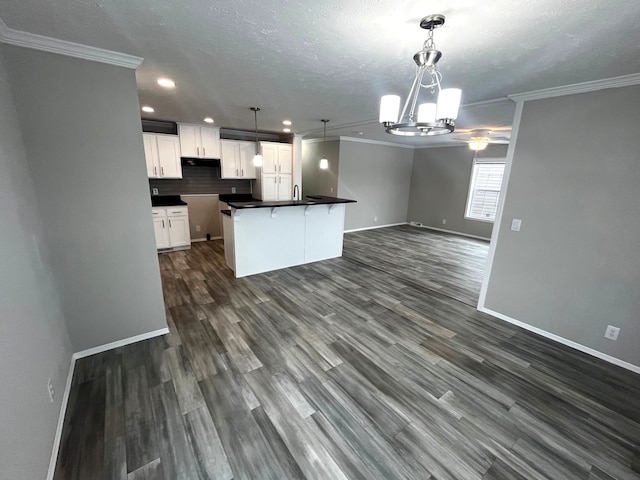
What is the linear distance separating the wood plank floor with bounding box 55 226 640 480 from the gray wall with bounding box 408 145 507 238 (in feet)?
15.6

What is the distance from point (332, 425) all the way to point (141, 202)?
237 cm

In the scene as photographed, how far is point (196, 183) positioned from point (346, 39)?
4.99m

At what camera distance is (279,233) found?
437cm

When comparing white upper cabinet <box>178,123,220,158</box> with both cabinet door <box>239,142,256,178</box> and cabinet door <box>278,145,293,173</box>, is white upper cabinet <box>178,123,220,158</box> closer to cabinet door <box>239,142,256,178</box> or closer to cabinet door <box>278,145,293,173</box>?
cabinet door <box>239,142,256,178</box>

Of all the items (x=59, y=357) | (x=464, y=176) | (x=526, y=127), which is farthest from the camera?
(x=464, y=176)

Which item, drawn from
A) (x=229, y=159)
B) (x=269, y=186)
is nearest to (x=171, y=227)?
(x=229, y=159)

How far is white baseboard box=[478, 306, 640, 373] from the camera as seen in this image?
2.41 m

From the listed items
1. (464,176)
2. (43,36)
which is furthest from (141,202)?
(464,176)

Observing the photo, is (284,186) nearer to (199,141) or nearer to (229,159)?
(229,159)

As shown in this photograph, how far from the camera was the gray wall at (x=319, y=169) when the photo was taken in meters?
6.71

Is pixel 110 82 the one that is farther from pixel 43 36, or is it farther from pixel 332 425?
pixel 332 425

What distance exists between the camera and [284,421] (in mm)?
1770

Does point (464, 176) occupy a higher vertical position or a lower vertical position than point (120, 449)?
higher

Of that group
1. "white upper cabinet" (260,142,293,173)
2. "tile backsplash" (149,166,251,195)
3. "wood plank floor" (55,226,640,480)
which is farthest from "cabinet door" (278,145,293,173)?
"wood plank floor" (55,226,640,480)
